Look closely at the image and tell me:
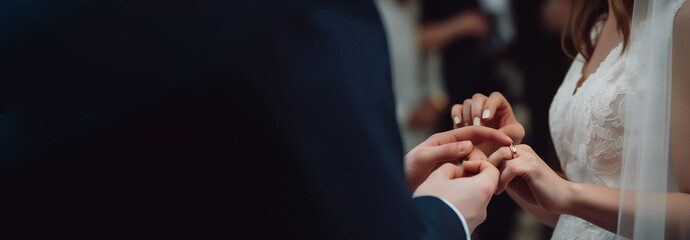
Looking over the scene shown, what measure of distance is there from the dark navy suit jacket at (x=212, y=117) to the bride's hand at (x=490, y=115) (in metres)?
0.38

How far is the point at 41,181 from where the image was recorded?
0.55 metres

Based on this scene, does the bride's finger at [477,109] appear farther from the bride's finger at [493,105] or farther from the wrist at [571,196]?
the wrist at [571,196]

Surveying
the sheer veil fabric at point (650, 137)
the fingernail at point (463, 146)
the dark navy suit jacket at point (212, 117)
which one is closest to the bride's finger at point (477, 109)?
the fingernail at point (463, 146)

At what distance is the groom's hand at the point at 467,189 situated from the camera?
629 millimetres

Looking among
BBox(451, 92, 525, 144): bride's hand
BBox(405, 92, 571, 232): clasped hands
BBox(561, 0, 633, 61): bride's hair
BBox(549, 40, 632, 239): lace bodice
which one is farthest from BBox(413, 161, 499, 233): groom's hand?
BBox(561, 0, 633, 61): bride's hair

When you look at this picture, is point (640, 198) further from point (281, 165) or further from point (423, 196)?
point (281, 165)

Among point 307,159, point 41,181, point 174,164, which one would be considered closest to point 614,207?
point 307,159

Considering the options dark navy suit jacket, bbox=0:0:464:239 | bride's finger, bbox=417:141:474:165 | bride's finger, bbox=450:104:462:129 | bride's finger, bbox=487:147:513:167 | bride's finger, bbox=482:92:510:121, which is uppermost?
dark navy suit jacket, bbox=0:0:464:239

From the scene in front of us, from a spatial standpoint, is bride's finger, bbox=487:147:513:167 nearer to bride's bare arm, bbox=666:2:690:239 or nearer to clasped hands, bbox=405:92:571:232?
clasped hands, bbox=405:92:571:232

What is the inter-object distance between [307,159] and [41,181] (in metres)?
0.32

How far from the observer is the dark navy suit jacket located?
0.46 metres

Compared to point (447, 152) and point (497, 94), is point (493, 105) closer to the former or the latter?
point (497, 94)

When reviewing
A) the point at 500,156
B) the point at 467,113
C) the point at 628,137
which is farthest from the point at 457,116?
the point at 628,137

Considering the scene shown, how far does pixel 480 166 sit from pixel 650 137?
265 millimetres
